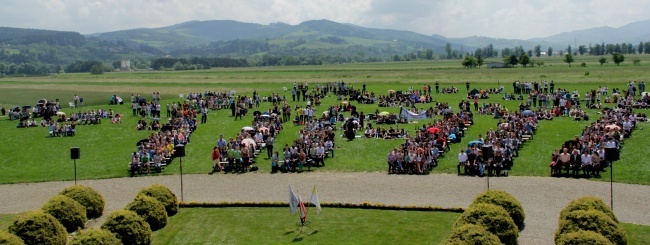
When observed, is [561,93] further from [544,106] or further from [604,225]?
[604,225]

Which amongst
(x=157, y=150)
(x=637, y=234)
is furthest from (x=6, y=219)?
(x=637, y=234)

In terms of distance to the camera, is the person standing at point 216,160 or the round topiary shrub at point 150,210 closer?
the round topiary shrub at point 150,210

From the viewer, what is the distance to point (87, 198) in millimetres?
22516

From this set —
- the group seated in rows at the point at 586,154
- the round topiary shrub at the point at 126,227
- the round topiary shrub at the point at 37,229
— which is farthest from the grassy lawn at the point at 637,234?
the round topiary shrub at the point at 37,229

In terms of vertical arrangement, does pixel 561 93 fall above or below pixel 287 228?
above

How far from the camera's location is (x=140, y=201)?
2067 cm

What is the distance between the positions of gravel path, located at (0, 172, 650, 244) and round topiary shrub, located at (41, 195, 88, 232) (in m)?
1.39

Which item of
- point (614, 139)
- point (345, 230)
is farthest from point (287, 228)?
point (614, 139)

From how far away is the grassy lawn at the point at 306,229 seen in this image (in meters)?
19.3

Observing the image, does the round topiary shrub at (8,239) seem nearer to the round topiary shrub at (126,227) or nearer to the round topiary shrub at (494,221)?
the round topiary shrub at (126,227)

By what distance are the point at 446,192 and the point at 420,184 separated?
211 centimetres

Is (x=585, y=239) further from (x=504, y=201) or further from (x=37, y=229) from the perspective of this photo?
(x=37, y=229)

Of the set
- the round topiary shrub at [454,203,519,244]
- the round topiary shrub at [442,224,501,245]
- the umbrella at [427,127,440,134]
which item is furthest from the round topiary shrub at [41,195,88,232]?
the umbrella at [427,127,440,134]

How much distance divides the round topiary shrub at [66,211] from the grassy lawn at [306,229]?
9.30 feet
